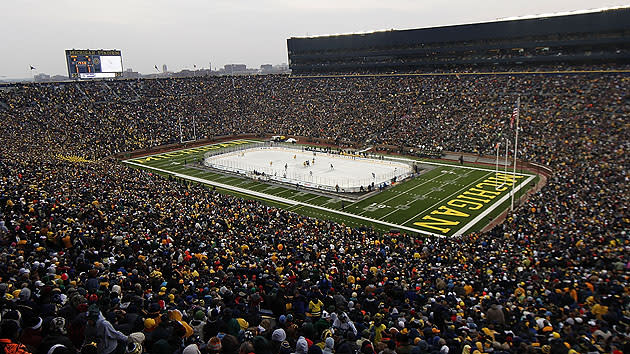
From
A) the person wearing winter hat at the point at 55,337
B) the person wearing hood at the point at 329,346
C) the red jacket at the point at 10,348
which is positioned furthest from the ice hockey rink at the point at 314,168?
the red jacket at the point at 10,348

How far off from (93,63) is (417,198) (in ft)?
205

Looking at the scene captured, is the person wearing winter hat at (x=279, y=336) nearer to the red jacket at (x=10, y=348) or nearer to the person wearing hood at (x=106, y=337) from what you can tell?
the person wearing hood at (x=106, y=337)

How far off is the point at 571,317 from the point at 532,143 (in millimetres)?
40704

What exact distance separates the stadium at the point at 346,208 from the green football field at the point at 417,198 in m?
0.27

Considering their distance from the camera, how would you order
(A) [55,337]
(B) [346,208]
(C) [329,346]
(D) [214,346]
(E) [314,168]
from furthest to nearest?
(E) [314,168]
(B) [346,208]
(C) [329,346]
(D) [214,346]
(A) [55,337]

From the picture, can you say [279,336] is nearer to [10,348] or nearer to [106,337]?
[106,337]

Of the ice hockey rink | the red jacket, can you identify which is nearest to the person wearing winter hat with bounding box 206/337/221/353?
the red jacket

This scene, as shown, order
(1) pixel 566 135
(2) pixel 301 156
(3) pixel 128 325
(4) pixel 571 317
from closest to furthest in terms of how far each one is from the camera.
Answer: (3) pixel 128 325, (4) pixel 571 317, (1) pixel 566 135, (2) pixel 301 156

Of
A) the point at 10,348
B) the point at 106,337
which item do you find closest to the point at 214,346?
the point at 106,337

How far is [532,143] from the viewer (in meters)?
47.2

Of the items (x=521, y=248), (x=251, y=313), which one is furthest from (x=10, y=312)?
(x=521, y=248)

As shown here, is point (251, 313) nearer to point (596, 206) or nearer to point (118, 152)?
point (596, 206)

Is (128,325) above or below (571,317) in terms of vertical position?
above

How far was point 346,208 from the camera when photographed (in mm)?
34500
